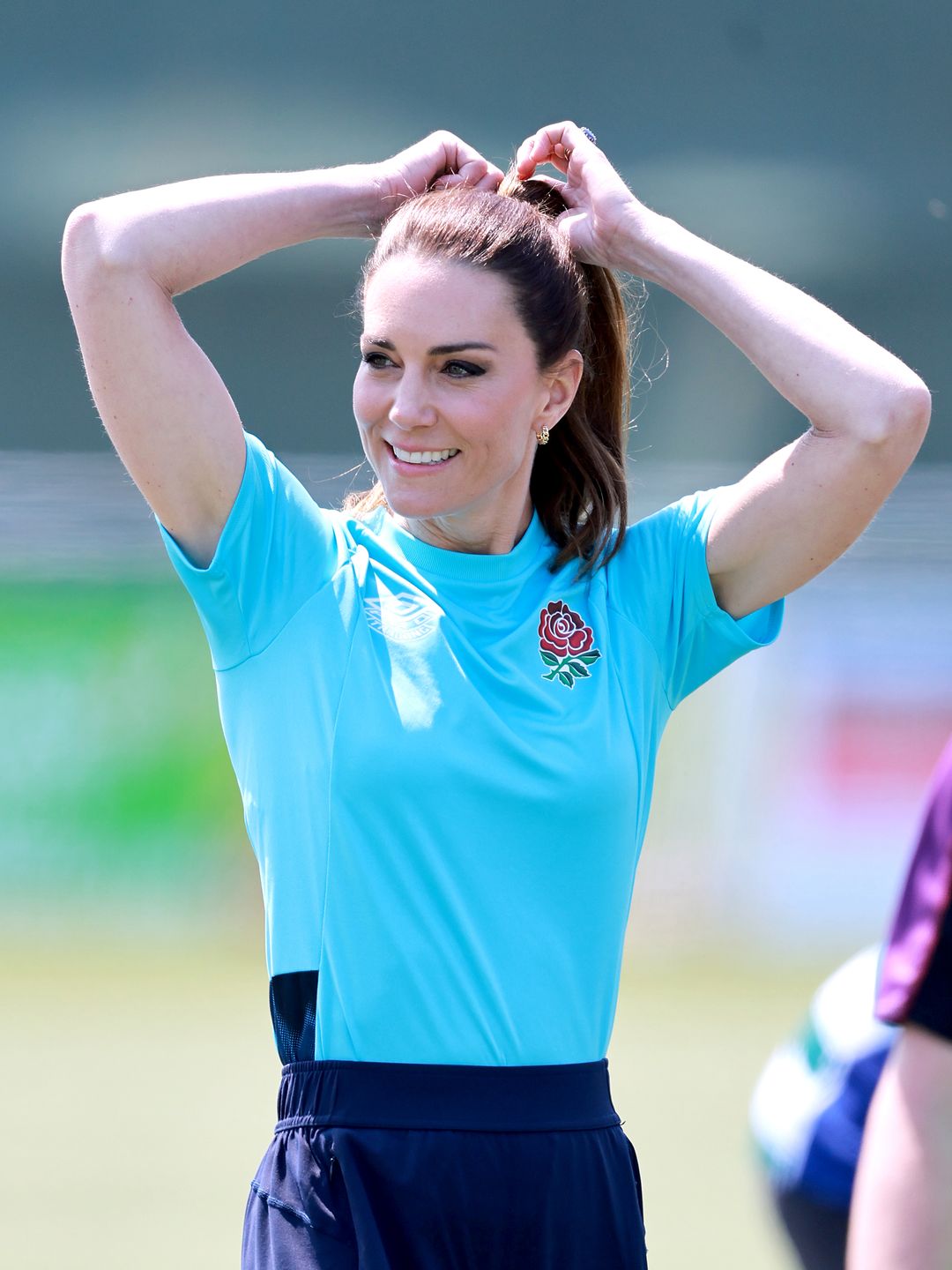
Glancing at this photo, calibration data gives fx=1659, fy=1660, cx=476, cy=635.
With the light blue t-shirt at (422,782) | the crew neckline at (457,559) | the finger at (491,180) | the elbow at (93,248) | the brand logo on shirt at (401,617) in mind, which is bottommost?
the light blue t-shirt at (422,782)

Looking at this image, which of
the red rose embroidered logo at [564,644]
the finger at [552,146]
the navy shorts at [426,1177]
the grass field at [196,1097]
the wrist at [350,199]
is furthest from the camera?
the grass field at [196,1097]

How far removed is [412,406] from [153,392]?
0.87 feet

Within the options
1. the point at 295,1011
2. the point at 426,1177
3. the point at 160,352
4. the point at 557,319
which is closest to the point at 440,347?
the point at 557,319

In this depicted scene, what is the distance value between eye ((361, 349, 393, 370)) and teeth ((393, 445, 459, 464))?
92 millimetres

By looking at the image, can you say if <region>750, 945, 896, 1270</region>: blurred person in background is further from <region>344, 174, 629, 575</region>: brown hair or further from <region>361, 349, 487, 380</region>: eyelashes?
<region>361, 349, 487, 380</region>: eyelashes

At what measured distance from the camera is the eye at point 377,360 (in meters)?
1.79

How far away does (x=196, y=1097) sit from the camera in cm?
433

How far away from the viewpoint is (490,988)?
1615 millimetres

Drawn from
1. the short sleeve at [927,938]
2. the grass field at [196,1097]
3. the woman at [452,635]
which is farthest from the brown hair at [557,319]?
the grass field at [196,1097]

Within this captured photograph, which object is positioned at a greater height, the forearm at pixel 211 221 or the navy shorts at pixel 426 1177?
the forearm at pixel 211 221

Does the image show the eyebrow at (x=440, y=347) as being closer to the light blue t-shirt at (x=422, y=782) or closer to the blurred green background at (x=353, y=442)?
the light blue t-shirt at (x=422, y=782)

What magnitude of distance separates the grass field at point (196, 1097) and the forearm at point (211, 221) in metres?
2.21

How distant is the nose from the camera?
173cm

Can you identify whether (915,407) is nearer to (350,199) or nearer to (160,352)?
(350,199)
